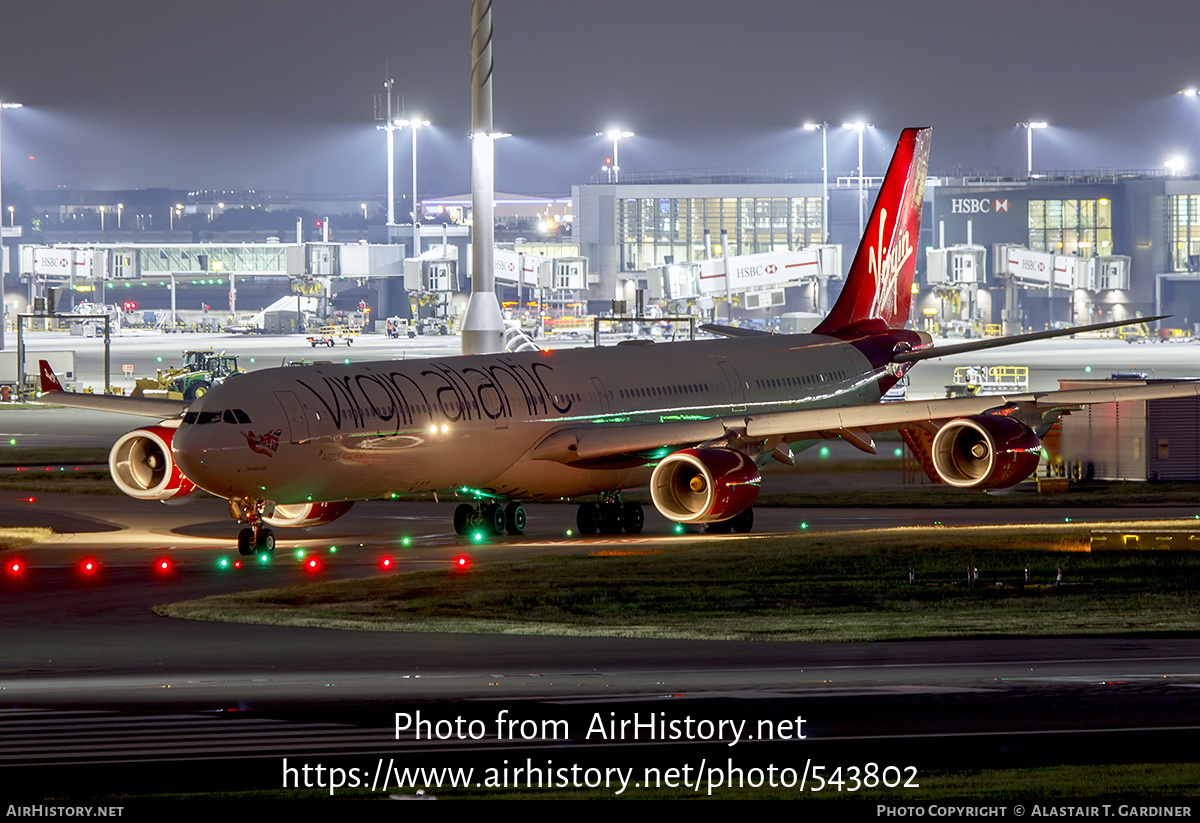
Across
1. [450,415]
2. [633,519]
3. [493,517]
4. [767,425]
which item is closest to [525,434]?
[450,415]

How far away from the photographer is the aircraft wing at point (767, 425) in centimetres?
3609

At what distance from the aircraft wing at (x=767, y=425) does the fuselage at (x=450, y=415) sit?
48 centimetres

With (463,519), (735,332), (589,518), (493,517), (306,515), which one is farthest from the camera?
(735,332)

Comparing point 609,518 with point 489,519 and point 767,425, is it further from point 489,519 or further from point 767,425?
point 767,425

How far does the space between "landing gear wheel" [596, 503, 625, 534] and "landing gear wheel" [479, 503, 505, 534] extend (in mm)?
2388

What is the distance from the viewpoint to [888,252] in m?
49.9

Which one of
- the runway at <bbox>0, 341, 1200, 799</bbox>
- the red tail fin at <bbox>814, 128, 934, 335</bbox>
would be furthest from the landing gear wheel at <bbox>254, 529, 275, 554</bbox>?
the red tail fin at <bbox>814, 128, 934, 335</bbox>

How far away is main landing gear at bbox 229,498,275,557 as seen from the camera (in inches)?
1307

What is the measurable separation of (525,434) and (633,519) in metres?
4.39

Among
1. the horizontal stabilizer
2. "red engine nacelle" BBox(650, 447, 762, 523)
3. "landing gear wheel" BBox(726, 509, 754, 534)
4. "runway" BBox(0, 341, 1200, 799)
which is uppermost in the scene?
the horizontal stabilizer

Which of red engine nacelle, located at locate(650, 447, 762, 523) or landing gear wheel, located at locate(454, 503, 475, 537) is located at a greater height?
red engine nacelle, located at locate(650, 447, 762, 523)

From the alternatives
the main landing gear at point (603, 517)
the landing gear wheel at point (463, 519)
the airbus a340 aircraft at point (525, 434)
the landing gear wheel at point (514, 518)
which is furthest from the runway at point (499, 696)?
the main landing gear at point (603, 517)

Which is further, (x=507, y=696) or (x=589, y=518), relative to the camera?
(x=589, y=518)

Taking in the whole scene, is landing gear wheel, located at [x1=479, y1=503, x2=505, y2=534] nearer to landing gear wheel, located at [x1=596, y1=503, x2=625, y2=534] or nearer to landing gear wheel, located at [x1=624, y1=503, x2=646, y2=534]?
landing gear wheel, located at [x1=596, y1=503, x2=625, y2=534]
